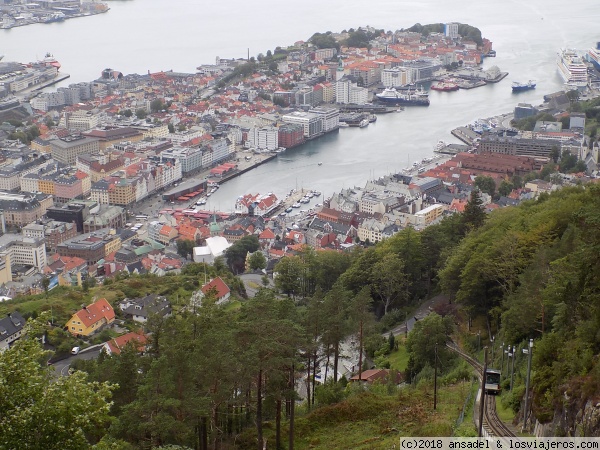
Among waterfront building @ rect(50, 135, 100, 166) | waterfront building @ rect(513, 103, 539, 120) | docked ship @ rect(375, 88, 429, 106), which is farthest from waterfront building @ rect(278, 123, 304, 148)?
waterfront building @ rect(513, 103, 539, 120)

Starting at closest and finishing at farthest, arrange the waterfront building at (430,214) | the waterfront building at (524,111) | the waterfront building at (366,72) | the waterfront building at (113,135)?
the waterfront building at (430,214), the waterfront building at (113,135), the waterfront building at (524,111), the waterfront building at (366,72)

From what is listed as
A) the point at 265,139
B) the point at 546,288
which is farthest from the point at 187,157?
the point at 546,288

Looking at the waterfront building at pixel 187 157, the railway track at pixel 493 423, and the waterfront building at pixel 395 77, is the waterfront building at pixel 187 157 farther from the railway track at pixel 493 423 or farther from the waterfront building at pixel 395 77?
the railway track at pixel 493 423

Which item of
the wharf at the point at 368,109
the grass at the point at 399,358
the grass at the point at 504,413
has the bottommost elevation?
the wharf at the point at 368,109

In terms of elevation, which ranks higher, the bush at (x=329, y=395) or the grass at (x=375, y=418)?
the grass at (x=375, y=418)

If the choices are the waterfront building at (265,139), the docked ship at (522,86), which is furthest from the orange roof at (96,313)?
the docked ship at (522,86)

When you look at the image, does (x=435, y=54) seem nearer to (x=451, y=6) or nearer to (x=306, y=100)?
(x=306, y=100)

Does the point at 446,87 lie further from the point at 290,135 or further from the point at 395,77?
the point at 290,135

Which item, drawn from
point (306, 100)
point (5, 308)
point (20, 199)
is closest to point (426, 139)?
point (306, 100)
